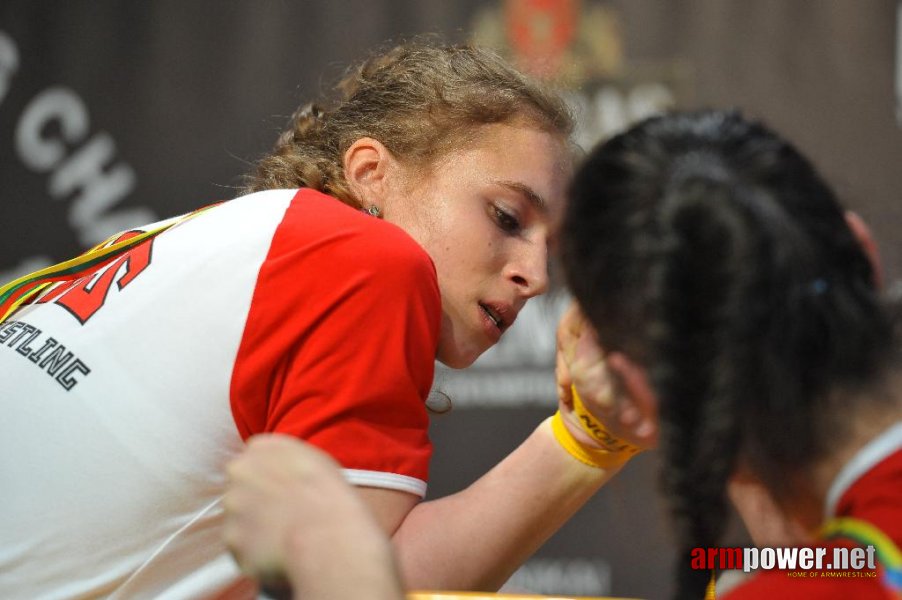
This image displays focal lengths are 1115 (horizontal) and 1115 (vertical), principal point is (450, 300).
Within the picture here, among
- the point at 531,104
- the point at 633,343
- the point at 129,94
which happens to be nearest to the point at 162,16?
the point at 129,94

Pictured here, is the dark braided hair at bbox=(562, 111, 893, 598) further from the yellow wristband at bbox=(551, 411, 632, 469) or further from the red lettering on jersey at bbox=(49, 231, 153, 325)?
the red lettering on jersey at bbox=(49, 231, 153, 325)

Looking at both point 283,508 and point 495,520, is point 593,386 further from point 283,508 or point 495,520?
point 283,508

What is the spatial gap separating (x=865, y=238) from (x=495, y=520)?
489 mm

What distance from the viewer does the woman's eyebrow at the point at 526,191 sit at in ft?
5.03

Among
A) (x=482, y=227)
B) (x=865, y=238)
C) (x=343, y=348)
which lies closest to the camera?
(x=865, y=238)

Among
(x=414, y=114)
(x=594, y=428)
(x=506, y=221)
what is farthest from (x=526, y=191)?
(x=594, y=428)

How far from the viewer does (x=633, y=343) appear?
92cm

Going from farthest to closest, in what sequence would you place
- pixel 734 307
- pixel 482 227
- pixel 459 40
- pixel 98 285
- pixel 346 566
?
pixel 459 40 → pixel 482 227 → pixel 98 285 → pixel 734 307 → pixel 346 566

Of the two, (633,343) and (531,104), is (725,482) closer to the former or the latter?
(633,343)

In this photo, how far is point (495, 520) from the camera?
1.22 m

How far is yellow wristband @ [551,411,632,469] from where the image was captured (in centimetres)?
135

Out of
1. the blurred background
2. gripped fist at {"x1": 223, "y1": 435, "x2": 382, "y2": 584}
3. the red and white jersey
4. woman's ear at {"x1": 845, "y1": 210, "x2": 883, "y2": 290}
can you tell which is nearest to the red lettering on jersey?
the red and white jersey

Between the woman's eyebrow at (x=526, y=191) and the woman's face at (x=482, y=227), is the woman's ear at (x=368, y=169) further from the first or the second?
the woman's eyebrow at (x=526, y=191)

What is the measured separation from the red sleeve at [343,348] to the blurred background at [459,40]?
60.1 inches
